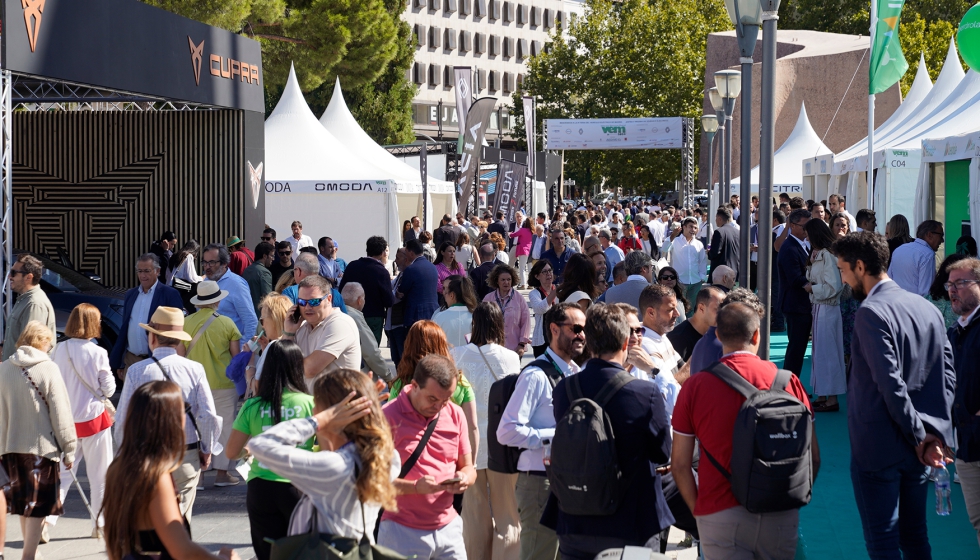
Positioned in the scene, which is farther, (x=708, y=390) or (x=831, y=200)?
(x=831, y=200)

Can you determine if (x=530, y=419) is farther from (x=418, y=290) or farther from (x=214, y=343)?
(x=418, y=290)

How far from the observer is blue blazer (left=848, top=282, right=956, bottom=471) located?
4430mm

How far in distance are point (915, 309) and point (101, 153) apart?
14.1 meters

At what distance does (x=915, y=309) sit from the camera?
182 inches

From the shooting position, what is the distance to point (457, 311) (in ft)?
24.0

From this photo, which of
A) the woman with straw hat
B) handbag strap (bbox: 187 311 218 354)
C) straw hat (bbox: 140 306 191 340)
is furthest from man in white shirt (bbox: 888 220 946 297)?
straw hat (bbox: 140 306 191 340)

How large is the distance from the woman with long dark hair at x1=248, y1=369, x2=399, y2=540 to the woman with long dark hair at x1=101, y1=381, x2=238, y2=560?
0.33 m

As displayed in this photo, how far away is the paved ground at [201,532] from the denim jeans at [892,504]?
1.56 metres

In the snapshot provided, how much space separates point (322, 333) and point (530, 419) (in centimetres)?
194

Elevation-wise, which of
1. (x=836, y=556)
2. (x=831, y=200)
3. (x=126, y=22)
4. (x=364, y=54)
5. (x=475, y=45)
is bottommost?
(x=836, y=556)

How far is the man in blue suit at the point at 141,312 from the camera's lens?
27.0ft

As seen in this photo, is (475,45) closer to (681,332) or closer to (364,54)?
(364,54)

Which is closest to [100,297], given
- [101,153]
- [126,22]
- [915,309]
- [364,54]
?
[126,22]

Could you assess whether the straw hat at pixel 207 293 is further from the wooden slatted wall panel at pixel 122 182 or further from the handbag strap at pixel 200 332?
Answer: the wooden slatted wall panel at pixel 122 182
